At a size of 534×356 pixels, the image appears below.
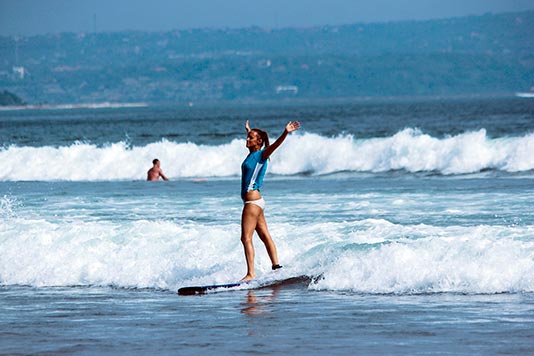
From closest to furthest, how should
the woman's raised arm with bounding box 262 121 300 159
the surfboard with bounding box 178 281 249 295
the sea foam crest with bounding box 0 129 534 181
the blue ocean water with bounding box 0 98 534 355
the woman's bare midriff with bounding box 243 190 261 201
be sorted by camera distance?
the blue ocean water with bounding box 0 98 534 355 < the woman's raised arm with bounding box 262 121 300 159 < the surfboard with bounding box 178 281 249 295 < the woman's bare midriff with bounding box 243 190 261 201 < the sea foam crest with bounding box 0 129 534 181

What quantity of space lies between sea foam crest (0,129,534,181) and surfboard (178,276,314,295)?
18.9m

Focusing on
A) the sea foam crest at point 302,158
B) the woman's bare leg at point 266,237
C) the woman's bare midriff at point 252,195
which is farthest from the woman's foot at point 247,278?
the sea foam crest at point 302,158

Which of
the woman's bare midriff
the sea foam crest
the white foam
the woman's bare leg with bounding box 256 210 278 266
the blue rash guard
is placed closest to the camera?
the white foam

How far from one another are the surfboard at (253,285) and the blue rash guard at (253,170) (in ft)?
3.37

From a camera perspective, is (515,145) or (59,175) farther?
(59,175)

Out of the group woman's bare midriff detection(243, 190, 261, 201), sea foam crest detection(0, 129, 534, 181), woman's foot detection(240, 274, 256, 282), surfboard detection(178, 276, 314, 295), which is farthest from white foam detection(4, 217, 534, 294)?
sea foam crest detection(0, 129, 534, 181)

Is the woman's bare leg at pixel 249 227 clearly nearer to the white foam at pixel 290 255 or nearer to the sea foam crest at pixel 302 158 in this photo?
the white foam at pixel 290 255

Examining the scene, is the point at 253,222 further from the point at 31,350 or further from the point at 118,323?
the point at 31,350

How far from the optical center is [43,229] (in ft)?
53.1

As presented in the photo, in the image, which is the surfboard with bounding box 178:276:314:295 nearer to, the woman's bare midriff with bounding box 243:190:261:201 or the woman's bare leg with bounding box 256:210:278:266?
the woman's bare leg with bounding box 256:210:278:266

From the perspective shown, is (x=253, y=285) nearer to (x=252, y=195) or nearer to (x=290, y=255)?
(x=252, y=195)

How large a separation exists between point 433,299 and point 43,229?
23.2ft

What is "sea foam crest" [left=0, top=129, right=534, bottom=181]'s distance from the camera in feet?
109

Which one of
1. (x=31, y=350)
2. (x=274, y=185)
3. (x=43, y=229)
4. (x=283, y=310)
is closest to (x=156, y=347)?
(x=31, y=350)
